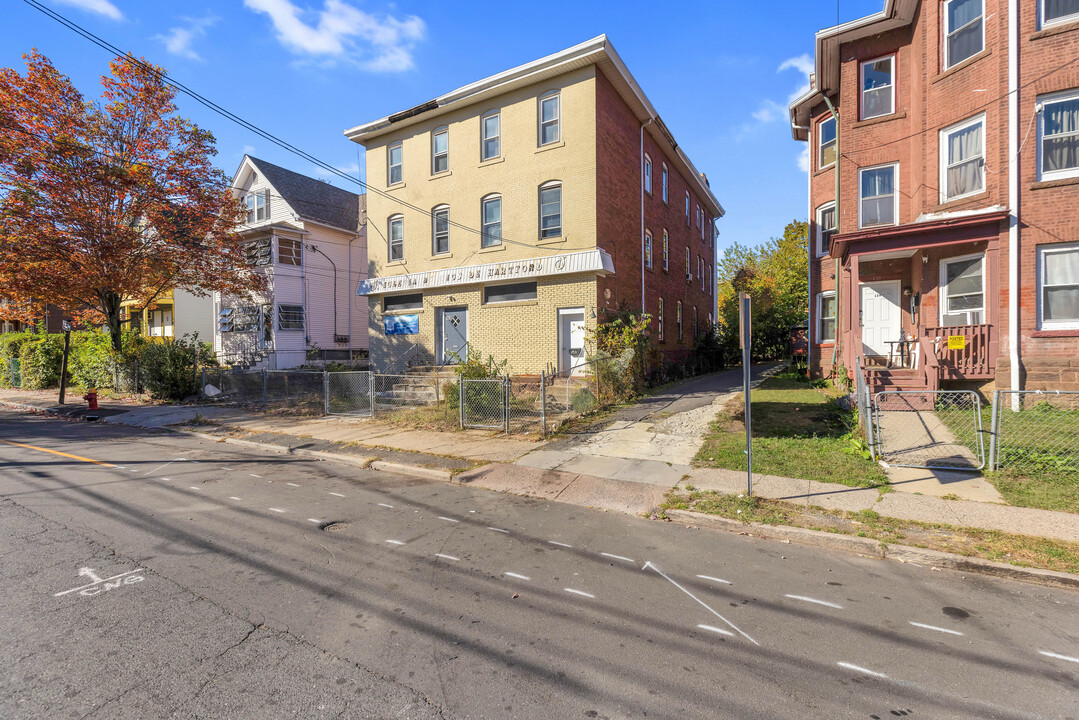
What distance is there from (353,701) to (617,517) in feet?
13.3

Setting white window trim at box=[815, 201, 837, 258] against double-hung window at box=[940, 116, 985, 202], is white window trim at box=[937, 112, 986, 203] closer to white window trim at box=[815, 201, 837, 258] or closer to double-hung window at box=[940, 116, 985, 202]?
double-hung window at box=[940, 116, 985, 202]

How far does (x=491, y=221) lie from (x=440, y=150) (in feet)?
13.5

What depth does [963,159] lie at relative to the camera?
12102mm

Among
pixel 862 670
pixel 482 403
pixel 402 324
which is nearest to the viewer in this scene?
pixel 862 670

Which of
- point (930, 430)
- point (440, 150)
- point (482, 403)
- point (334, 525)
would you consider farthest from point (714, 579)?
point (440, 150)

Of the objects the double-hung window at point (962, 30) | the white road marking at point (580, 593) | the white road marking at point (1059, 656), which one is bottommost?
the white road marking at point (1059, 656)

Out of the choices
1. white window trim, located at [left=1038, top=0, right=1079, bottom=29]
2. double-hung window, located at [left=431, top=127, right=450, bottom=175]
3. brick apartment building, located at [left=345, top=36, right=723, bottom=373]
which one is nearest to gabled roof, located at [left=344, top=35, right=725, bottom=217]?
brick apartment building, located at [left=345, top=36, right=723, bottom=373]

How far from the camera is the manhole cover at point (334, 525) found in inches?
226

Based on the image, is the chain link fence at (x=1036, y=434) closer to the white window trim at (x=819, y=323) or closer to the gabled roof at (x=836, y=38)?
the white window trim at (x=819, y=323)

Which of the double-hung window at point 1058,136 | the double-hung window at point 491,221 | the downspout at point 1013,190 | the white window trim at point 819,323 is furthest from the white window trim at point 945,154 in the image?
the double-hung window at point 491,221

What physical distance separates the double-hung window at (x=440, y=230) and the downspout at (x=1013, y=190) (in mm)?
16460

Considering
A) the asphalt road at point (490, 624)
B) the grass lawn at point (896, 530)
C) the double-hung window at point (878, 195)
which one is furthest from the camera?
the double-hung window at point (878, 195)

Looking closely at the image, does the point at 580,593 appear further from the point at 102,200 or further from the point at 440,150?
the point at 102,200

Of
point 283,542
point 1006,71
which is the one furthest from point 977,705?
point 1006,71
